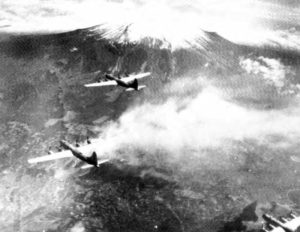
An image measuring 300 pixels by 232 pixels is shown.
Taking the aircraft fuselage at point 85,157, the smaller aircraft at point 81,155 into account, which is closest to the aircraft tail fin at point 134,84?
the smaller aircraft at point 81,155

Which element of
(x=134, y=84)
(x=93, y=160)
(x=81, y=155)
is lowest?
(x=81, y=155)

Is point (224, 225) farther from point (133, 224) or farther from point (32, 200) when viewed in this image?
point (32, 200)

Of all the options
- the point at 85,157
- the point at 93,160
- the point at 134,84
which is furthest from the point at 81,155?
the point at 134,84

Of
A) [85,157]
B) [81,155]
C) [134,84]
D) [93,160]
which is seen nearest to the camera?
[93,160]

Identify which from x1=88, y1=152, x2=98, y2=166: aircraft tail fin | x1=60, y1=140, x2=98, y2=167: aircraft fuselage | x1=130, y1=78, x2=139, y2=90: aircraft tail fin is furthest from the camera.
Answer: x1=130, y1=78, x2=139, y2=90: aircraft tail fin

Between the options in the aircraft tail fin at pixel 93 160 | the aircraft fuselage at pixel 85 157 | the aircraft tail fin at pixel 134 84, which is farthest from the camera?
the aircraft tail fin at pixel 134 84

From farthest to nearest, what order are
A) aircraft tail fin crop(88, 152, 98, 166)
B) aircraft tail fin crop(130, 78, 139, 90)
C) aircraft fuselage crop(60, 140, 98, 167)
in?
aircraft tail fin crop(130, 78, 139, 90)
aircraft fuselage crop(60, 140, 98, 167)
aircraft tail fin crop(88, 152, 98, 166)

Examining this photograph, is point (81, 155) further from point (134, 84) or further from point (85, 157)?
point (134, 84)

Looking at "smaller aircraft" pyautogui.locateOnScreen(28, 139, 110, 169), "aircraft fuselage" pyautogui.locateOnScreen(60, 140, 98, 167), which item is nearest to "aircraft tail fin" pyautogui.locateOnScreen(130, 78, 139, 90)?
"smaller aircraft" pyautogui.locateOnScreen(28, 139, 110, 169)

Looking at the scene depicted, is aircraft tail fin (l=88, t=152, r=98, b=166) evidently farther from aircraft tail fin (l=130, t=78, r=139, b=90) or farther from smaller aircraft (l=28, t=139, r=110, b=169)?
aircraft tail fin (l=130, t=78, r=139, b=90)

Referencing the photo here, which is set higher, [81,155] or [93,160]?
[93,160]

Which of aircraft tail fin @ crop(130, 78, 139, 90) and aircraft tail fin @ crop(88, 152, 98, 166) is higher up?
aircraft tail fin @ crop(130, 78, 139, 90)

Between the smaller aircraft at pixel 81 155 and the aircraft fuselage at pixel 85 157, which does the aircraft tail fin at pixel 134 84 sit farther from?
the aircraft fuselage at pixel 85 157
